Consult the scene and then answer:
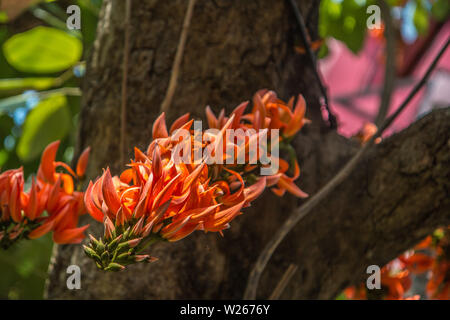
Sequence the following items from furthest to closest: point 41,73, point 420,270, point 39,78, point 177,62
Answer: point 41,73, point 39,78, point 420,270, point 177,62

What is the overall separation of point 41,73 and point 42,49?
0.80 ft

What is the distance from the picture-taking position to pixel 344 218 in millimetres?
A: 604

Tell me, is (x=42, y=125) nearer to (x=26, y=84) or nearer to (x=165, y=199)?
(x=26, y=84)

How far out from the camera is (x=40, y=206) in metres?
0.41

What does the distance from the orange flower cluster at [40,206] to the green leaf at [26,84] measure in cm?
47

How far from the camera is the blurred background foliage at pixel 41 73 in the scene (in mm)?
805

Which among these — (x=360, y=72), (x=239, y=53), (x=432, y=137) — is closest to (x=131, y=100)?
(x=239, y=53)

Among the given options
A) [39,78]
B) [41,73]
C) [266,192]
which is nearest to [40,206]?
[266,192]

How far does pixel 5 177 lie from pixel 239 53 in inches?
13.2

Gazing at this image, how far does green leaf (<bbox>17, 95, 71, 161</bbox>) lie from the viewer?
0.81 metres

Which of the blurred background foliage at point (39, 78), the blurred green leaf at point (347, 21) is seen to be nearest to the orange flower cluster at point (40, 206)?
the blurred background foliage at point (39, 78)

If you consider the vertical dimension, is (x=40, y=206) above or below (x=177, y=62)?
below

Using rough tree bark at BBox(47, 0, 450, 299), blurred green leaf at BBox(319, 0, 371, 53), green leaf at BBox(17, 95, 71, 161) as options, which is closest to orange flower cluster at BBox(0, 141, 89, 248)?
rough tree bark at BBox(47, 0, 450, 299)
